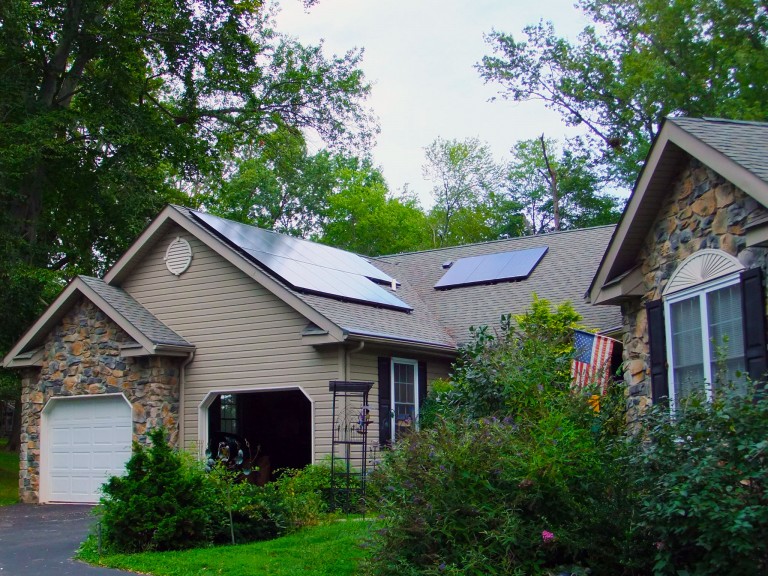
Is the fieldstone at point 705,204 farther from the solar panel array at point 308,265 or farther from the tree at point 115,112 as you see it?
the tree at point 115,112

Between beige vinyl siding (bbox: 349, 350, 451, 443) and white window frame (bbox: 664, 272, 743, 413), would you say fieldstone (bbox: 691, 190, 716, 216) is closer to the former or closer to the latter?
white window frame (bbox: 664, 272, 743, 413)

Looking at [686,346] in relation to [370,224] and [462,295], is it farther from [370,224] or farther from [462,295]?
[370,224]

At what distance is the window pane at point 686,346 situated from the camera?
902 centimetres

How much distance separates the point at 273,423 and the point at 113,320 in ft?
15.8

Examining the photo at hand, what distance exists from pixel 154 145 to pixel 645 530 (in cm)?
1893

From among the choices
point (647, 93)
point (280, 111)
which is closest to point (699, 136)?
point (280, 111)

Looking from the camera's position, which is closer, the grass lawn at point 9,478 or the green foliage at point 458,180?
the grass lawn at point 9,478

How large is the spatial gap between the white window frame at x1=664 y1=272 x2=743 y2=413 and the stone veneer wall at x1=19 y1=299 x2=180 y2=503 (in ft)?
33.4

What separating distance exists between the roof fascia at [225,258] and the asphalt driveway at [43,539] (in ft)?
15.8

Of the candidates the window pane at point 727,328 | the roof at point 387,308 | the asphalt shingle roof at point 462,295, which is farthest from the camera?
the asphalt shingle roof at point 462,295

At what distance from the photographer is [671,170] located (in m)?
9.59

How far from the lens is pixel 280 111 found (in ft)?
86.8

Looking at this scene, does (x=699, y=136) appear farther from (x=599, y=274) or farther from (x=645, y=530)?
(x=645, y=530)

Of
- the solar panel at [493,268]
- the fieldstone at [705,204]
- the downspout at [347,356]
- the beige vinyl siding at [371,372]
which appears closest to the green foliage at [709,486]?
the fieldstone at [705,204]
